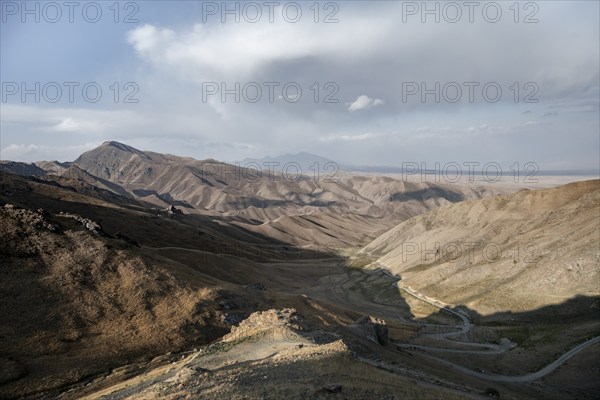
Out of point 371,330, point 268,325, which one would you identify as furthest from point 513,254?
point 268,325

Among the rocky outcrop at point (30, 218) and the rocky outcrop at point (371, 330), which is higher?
the rocky outcrop at point (30, 218)

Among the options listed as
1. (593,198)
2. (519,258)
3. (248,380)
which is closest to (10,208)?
(248,380)

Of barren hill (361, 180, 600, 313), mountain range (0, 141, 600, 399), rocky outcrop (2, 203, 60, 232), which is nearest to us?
mountain range (0, 141, 600, 399)

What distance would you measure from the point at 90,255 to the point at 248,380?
125 feet

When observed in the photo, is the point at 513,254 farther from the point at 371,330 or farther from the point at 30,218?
the point at 30,218

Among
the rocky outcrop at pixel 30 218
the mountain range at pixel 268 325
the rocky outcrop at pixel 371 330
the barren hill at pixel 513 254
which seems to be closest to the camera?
the mountain range at pixel 268 325

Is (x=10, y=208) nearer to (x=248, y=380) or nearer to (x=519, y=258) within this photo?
(x=248, y=380)

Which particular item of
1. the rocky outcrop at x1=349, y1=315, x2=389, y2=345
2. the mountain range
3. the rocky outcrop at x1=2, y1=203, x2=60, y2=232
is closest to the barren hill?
the mountain range

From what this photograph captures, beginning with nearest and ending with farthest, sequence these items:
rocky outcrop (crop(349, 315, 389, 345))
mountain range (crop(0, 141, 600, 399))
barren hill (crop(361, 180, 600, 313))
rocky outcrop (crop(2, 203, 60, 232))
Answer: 1. mountain range (crop(0, 141, 600, 399))
2. rocky outcrop (crop(349, 315, 389, 345))
3. rocky outcrop (crop(2, 203, 60, 232))
4. barren hill (crop(361, 180, 600, 313))

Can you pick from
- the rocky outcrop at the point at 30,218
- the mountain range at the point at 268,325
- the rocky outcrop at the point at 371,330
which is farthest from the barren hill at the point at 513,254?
the rocky outcrop at the point at 30,218

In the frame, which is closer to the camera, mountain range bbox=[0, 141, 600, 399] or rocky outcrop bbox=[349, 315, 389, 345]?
mountain range bbox=[0, 141, 600, 399]

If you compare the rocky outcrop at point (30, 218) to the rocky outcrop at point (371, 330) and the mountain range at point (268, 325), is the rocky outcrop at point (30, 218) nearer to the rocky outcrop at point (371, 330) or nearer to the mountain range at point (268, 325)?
the mountain range at point (268, 325)

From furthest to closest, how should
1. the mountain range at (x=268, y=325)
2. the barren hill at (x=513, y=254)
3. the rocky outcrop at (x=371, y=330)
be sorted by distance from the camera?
the barren hill at (x=513, y=254) < the rocky outcrop at (x=371, y=330) < the mountain range at (x=268, y=325)

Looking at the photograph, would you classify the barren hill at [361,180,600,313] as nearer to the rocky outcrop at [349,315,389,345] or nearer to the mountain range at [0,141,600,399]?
the mountain range at [0,141,600,399]
